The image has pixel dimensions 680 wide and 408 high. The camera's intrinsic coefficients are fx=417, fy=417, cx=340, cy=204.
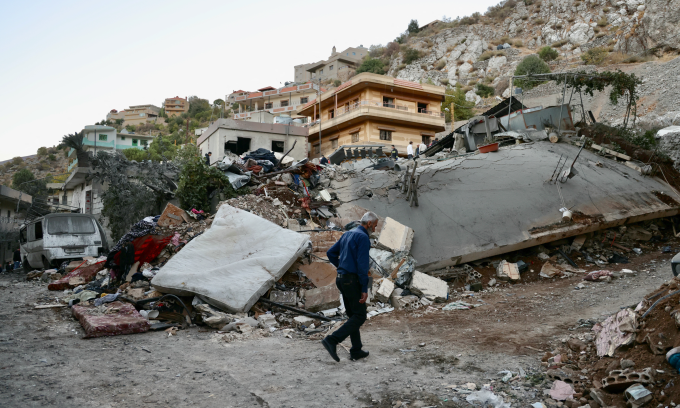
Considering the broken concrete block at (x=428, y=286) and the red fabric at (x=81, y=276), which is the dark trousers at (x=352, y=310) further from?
the red fabric at (x=81, y=276)

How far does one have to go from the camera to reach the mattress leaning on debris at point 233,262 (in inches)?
227

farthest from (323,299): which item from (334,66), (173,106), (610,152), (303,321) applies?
(173,106)

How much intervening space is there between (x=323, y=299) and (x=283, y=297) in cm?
62

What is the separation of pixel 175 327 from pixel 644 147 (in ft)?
45.8

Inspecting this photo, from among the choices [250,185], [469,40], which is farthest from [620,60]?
[250,185]

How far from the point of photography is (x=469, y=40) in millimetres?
54844

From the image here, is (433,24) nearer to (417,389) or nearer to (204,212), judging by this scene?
(204,212)

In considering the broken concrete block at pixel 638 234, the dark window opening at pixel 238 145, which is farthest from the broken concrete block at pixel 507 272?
the dark window opening at pixel 238 145

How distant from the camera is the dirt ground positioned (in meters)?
3.07

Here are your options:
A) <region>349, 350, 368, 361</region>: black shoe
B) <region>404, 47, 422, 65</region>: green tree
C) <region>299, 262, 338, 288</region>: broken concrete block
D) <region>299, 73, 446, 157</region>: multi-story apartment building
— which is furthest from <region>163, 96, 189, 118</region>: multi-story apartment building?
<region>349, 350, 368, 361</region>: black shoe

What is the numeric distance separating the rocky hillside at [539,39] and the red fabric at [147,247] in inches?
1151

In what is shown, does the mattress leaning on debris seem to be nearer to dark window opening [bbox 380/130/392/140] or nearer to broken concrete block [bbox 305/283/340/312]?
broken concrete block [bbox 305/283/340/312]

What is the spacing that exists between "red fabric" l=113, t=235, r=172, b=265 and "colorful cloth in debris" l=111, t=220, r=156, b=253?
0.50ft

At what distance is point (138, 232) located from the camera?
26.9ft
